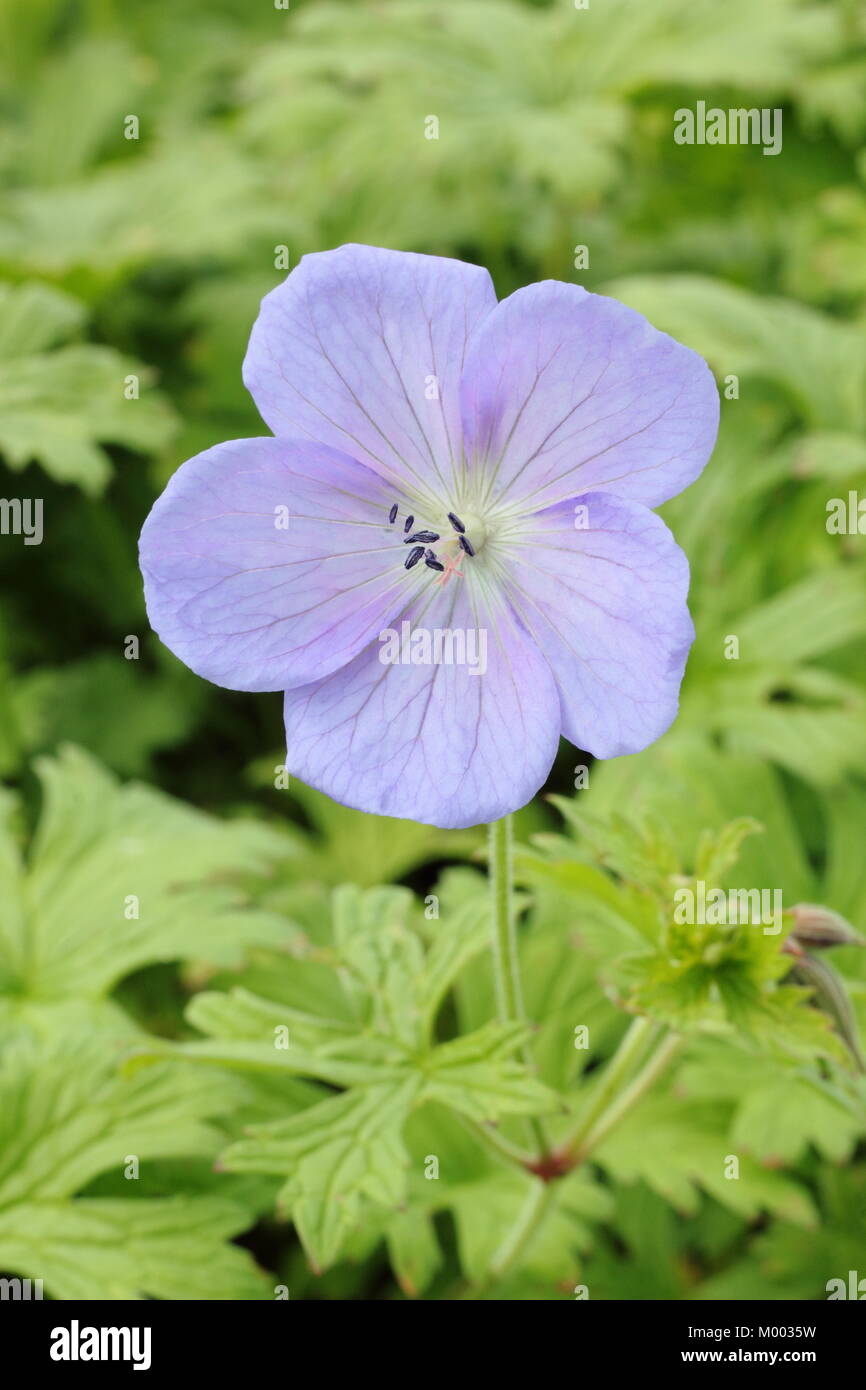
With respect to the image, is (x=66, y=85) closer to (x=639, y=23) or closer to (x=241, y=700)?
(x=639, y=23)

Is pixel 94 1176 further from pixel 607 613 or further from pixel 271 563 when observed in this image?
pixel 607 613

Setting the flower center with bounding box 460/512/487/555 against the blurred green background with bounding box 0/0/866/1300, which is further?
the blurred green background with bounding box 0/0/866/1300

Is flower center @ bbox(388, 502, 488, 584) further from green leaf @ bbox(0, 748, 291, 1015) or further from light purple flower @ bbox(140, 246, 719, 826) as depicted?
green leaf @ bbox(0, 748, 291, 1015)

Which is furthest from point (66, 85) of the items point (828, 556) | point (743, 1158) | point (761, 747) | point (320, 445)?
point (743, 1158)

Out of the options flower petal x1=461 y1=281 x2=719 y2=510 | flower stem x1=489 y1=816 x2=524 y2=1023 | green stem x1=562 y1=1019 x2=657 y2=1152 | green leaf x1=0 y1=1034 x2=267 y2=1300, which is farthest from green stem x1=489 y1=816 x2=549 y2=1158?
green leaf x1=0 y1=1034 x2=267 y2=1300

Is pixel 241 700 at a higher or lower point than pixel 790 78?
lower

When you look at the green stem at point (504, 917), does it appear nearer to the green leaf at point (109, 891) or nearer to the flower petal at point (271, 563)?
the flower petal at point (271, 563)
